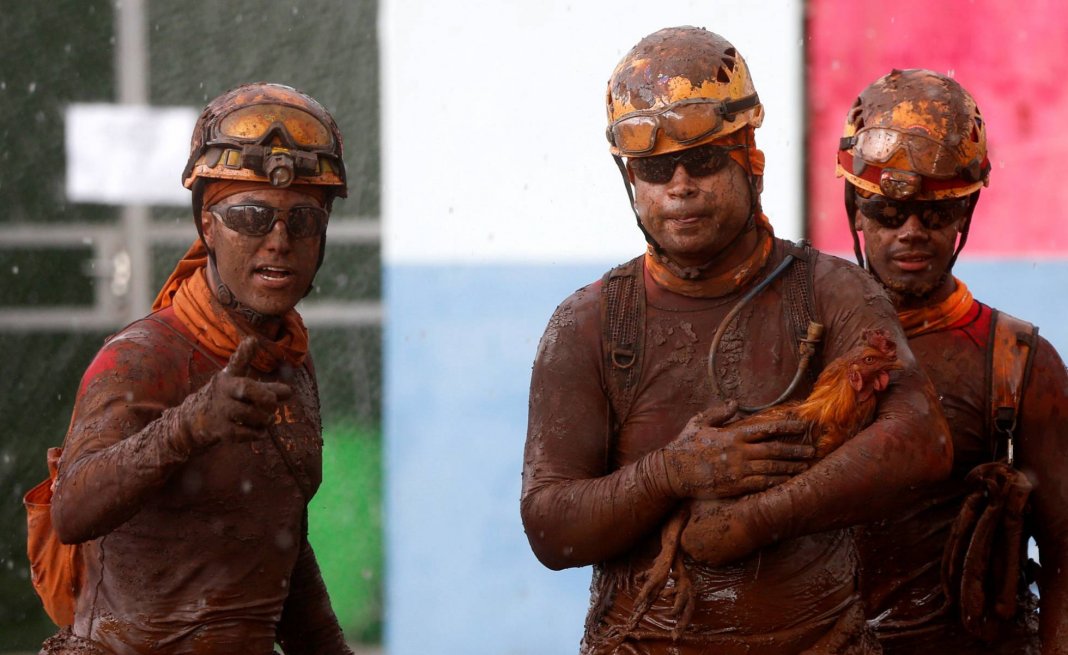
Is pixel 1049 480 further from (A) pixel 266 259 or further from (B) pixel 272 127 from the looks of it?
(B) pixel 272 127

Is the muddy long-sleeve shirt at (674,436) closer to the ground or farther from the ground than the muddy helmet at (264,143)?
closer to the ground

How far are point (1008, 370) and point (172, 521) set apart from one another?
243cm

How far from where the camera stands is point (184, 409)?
372 cm

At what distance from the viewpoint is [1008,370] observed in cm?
463

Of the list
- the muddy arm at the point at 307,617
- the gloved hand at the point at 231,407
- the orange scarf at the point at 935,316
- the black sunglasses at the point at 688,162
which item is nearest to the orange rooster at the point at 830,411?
the black sunglasses at the point at 688,162

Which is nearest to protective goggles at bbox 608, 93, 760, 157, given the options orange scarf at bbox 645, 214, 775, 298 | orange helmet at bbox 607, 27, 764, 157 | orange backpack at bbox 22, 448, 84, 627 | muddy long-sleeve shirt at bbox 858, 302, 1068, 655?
orange helmet at bbox 607, 27, 764, 157

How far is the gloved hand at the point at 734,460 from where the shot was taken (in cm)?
359

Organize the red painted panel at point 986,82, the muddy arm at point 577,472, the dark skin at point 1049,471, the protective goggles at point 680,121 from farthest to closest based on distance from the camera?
1. the red painted panel at point 986,82
2. the dark skin at point 1049,471
3. the protective goggles at point 680,121
4. the muddy arm at point 577,472

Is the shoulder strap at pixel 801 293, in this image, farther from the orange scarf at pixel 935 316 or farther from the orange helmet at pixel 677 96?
the orange scarf at pixel 935 316

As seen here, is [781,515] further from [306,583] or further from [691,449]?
[306,583]

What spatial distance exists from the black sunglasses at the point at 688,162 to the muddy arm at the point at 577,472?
1.21 ft

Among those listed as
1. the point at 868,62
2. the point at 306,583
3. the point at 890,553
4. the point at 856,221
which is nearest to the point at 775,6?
the point at 868,62

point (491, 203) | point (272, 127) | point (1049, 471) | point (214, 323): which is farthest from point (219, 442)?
point (491, 203)

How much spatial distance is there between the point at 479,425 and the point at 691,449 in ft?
11.9
